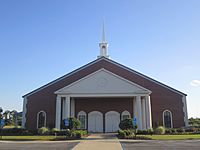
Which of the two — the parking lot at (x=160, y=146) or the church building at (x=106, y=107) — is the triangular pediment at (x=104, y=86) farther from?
the parking lot at (x=160, y=146)

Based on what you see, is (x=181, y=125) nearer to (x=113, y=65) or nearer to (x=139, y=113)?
(x=139, y=113)

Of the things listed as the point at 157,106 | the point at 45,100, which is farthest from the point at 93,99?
the point at 157,106

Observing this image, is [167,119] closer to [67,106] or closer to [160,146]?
[67,106]

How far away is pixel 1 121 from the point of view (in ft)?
91.4

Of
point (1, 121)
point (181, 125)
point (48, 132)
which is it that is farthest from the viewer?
point (181, 125)

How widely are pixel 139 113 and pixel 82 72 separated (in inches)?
458

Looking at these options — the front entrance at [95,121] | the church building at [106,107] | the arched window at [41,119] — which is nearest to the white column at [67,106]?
the church building at [106,107]

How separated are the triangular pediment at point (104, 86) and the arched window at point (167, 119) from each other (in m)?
5.58

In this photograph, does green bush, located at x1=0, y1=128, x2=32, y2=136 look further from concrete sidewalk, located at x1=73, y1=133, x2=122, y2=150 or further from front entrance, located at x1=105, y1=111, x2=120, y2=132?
concrete sidewalk, located at x1=73, y1=133, x2=122, y2=150

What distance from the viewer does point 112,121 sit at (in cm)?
3584

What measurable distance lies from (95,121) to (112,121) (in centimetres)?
246

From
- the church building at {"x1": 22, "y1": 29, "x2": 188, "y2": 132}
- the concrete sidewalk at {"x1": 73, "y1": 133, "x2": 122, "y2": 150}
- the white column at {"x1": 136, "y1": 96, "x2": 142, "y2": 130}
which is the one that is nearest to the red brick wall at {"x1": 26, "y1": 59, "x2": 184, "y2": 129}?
the church building at {"x1": 22, "y1": 29, "x2": 188, "y2": 132}

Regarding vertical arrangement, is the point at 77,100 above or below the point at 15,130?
above

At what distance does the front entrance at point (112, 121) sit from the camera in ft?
117
